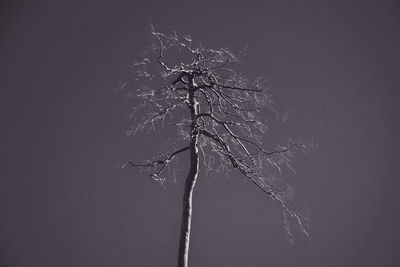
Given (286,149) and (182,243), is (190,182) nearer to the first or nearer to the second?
(182,243)

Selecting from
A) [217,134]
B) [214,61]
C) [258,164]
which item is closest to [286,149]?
[258,164]

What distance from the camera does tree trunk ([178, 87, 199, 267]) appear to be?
3.53 m

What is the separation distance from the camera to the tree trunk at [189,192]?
11.6 feet

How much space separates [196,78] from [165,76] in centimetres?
38

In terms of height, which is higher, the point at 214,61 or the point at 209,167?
the point at 214,61

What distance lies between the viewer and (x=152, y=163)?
3758mm

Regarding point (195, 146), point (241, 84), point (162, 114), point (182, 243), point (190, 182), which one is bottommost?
point (182, 243)

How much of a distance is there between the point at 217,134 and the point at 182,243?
846 millimetres

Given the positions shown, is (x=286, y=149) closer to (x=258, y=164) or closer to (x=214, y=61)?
(x=258, y=164)

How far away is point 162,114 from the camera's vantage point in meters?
3.84

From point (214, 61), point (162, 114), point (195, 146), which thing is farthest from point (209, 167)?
point (214, 61)

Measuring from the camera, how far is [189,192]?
141 inches

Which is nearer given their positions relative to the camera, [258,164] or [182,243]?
[182,243]

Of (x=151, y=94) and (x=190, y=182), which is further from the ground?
(x=151, y=94)
